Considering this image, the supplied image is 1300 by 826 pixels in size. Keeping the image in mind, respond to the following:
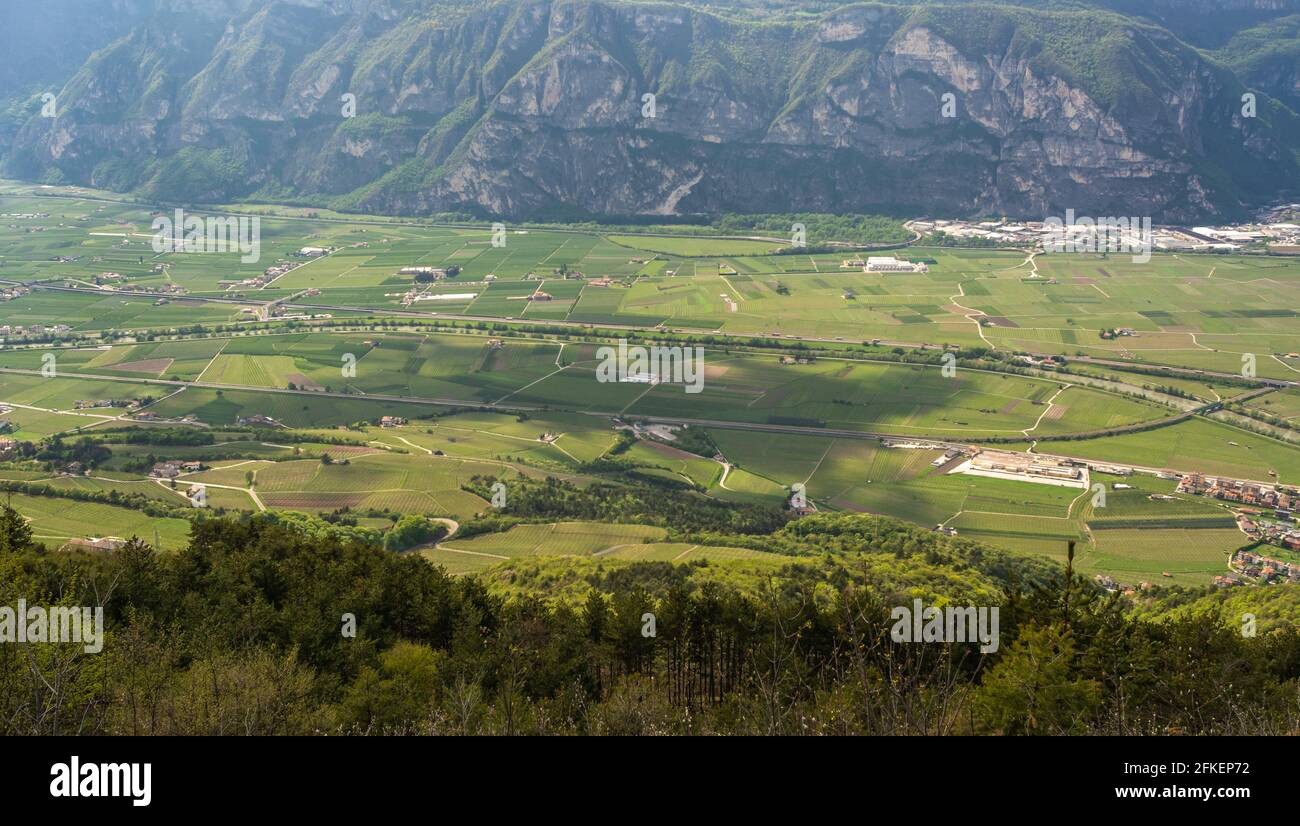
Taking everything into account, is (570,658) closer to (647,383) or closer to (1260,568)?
(1260,568)

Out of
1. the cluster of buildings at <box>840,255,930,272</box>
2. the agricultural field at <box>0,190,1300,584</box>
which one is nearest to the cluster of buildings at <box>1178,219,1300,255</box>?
the agricultural field at <box>0,190,1300,584</box>

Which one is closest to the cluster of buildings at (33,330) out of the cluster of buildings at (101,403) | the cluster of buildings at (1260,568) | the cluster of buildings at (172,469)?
the cluster of buildings at (101,403)

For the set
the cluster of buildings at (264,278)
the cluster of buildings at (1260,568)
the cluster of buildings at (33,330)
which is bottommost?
the cluster of buildings at (1260,568)

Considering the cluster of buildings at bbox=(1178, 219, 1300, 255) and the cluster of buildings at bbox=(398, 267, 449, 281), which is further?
the cluster of buildings at bbox=(1178, 219, 1300, 255)

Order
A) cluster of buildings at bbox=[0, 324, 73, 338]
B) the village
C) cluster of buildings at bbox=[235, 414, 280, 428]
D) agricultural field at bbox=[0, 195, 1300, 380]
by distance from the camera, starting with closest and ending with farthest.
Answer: cluster of buildings at bbox=[235, 414, 280, 428] → agricultural field at bbox=[0, 195, 1300, 380] → cluster of buildings at bbox=[0, 324, 73, 338] → the village

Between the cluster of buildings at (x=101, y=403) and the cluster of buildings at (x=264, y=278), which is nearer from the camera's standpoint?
the cluster of buildings at (x=101, y=403)

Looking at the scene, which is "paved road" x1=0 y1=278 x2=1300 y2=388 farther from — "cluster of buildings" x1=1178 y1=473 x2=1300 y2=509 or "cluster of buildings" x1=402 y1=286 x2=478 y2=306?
"cluster of buildings" x1=1178 y1=473 x2=1300 y2=509

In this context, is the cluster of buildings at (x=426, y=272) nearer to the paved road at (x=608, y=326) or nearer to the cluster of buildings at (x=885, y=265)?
the paved road at (x=608, y=326)

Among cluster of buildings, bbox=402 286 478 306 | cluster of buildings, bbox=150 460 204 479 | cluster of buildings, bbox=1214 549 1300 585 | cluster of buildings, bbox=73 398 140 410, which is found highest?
cluster of buildings, bbox=402 286 478 306

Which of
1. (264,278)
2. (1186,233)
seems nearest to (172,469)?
(264,278)
